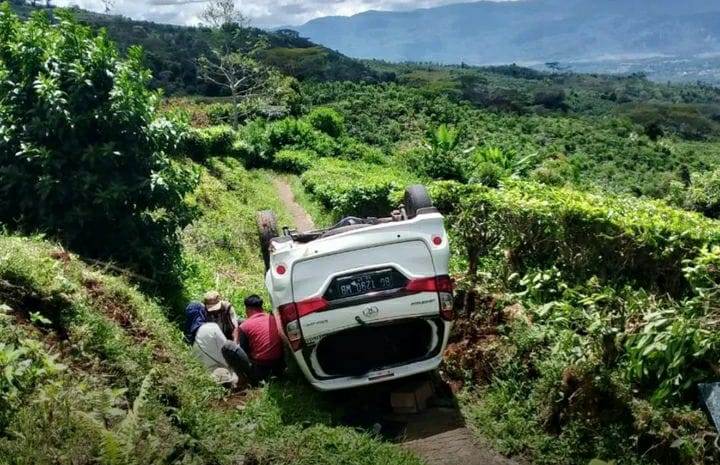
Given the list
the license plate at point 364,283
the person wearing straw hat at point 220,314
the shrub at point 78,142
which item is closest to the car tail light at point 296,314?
the license plate at point 364,283

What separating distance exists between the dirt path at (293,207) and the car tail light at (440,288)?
13432 mm

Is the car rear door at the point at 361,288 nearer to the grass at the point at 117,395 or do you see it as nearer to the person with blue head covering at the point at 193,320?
the grass at the point at 117,395

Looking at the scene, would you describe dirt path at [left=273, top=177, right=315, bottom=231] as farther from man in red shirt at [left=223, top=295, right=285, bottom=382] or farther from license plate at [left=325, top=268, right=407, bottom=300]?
license plate at [left=325, top=268, right=407, bottom=300]

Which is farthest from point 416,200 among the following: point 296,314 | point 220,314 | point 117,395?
point 117,395

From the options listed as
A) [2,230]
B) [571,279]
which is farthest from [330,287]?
[2,230]

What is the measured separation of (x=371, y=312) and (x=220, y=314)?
2913 millimetres

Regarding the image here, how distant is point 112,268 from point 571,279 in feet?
19.4

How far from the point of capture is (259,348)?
7879mm

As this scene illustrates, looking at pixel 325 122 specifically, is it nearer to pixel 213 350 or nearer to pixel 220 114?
pixel 220 114

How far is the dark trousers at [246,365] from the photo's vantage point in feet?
25.0

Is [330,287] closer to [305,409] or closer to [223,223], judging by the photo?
[305,409]

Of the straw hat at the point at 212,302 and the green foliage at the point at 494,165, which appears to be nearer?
the straw hat at the point at 212,302

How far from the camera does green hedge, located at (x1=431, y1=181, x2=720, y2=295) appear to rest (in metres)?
7.32

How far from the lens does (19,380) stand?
492 centimetres
